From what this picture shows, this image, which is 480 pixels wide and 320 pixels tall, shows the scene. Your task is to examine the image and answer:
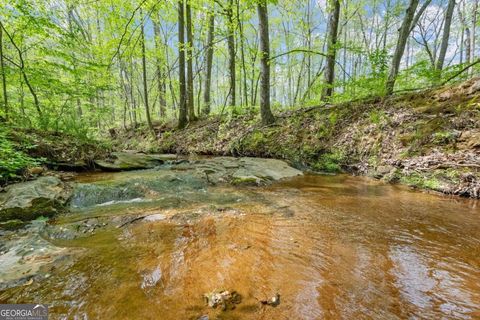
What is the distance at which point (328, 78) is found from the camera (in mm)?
8742

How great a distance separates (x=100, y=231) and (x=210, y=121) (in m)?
8.10

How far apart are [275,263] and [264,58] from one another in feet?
22.1

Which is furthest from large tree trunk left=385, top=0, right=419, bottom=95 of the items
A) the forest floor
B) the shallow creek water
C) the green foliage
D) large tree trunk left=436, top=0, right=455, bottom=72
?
the green foliage

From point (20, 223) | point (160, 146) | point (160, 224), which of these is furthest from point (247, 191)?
point (160, 146)

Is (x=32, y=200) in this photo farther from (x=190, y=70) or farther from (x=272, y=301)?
(x=190, y=70)

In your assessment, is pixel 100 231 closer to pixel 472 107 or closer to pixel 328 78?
pixel 472 107

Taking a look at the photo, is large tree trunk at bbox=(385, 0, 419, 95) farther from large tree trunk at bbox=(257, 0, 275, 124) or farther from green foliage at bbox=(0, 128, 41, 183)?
green foliage at bbox=(0, 128, 41, 183)

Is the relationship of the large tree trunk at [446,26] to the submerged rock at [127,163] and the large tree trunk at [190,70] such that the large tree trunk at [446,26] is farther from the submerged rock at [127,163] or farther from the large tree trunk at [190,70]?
the submerged rock at [127,163]

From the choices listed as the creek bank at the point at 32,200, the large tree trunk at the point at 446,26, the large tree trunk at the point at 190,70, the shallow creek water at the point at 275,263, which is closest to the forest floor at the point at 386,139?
the shallow creek water at the point at 275,263

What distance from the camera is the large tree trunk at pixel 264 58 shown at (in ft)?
24.0

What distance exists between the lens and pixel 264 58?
24.3ft

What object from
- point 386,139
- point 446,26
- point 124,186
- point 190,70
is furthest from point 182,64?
point 446,26
